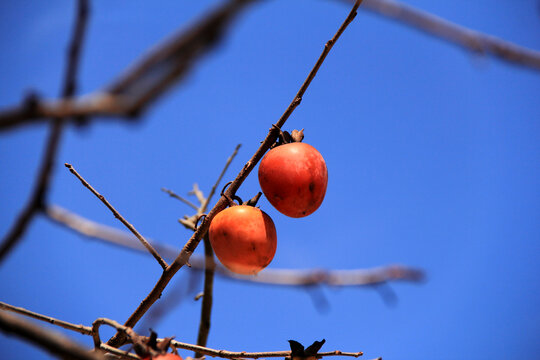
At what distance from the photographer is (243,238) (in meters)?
1.88

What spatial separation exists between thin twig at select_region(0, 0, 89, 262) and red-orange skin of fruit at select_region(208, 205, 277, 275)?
1.20 m

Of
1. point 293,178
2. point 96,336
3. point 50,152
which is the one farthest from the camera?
point 293,178

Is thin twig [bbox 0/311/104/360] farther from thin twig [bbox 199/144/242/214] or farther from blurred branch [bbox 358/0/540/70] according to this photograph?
thin twig [bbox 199/144/242/214]

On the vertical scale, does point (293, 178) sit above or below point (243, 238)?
above

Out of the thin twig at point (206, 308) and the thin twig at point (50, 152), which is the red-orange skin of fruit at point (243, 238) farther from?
the thin twig at point (50, 152)

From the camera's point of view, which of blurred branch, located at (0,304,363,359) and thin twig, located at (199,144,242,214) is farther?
thin twig, located at (199,144,242,214)

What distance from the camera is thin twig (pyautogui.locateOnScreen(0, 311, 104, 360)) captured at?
710mm

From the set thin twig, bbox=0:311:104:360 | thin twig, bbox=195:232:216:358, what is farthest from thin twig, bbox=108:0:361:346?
thin twig, bbox=0:311:104:360

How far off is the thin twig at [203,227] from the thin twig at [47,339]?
2.65 ft

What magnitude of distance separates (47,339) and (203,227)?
100cm

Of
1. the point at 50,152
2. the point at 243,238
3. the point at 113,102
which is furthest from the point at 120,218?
the point at 113,102

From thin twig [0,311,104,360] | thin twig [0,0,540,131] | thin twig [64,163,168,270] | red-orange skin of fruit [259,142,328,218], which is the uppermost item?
red-orange skin of fruit [259,142,328,218]

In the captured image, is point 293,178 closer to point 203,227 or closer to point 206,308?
point 203,227

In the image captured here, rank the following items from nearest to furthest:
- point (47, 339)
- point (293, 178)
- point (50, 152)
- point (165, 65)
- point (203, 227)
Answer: point (165, 65) < point (50, 152) < point (47, 339) < point (203, 227) < point (293, 178)
